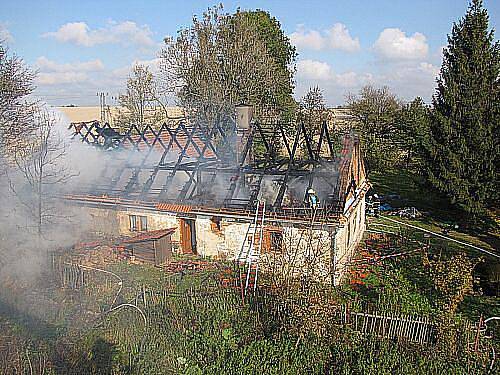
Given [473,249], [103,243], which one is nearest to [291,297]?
[103,243]

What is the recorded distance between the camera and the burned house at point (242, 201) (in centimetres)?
1414

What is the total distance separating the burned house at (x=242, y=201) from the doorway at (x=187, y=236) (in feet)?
0.12

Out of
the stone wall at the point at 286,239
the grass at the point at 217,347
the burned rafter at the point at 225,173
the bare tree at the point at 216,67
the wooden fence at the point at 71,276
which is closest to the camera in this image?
the grass at the point at 217,347

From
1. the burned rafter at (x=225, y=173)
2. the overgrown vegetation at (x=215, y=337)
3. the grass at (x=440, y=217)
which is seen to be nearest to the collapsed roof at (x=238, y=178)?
the burned rafter at (x=225, y=173)

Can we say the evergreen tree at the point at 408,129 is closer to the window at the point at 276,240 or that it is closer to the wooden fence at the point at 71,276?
the window at the point at 276,240

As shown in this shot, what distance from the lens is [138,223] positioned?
57.3 feet

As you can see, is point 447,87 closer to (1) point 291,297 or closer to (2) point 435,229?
(2) point 435,229

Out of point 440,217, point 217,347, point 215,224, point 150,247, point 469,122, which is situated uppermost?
point 469,122

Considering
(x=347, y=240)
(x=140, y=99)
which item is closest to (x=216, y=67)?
(x=140, y=99)

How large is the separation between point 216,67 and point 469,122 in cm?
1868

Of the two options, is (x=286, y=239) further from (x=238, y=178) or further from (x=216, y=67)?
(x=216, y=67)

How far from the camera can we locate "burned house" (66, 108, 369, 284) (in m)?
14.1

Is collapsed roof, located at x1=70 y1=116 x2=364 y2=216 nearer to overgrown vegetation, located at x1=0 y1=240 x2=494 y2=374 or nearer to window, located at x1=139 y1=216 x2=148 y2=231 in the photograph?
window, located at x1=139 y1=216 x2=148 y2=231

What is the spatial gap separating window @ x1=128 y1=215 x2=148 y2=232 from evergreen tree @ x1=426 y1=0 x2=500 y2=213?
1326 cm
